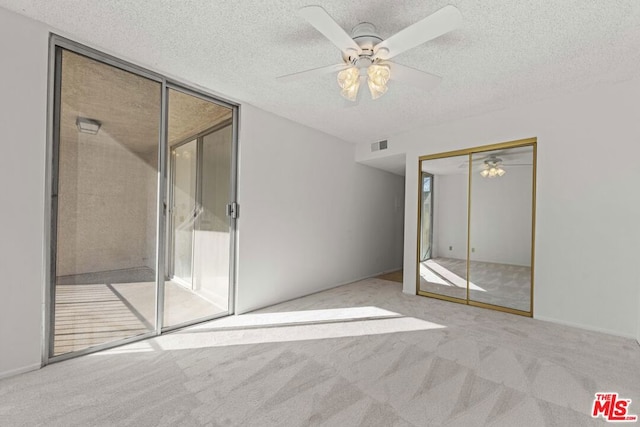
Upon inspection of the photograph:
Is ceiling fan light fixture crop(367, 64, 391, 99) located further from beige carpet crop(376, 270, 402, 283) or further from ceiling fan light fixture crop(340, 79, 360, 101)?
beige carpet crop(376, 270, 402, 283)

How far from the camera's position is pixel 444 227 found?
421 cm

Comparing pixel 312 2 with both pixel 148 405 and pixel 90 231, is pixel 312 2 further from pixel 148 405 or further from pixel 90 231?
pixel 148 405

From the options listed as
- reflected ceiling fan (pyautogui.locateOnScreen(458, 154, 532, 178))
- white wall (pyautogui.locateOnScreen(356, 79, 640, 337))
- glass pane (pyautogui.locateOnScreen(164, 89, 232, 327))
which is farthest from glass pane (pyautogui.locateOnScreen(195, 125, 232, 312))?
white wall (pyautogui.locateOnScreen(356, 79, 640, 337))

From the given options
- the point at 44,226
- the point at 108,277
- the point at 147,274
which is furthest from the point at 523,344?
the point at 44,226

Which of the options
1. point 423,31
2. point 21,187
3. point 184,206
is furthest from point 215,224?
point 423,31

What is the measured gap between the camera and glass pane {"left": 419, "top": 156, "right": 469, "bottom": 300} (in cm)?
398

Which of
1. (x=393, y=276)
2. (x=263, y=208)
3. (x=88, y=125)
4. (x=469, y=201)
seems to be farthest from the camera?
(x=393, y=276)

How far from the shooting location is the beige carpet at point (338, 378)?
5.49 ft

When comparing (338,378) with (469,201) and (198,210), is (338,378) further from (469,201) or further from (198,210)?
(469,201)

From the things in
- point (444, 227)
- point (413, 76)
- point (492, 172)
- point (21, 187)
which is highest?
point (413, 76)

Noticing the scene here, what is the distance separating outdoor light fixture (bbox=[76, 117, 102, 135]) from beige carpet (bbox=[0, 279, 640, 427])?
6.10 feet

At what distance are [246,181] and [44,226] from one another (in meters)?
1.82

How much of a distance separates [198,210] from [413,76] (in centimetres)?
251

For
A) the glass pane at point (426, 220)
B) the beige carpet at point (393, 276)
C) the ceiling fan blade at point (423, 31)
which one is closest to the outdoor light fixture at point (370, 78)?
the ceiling fan blade at point (423, 31)
